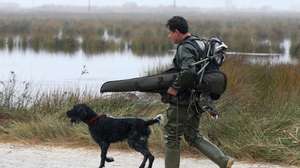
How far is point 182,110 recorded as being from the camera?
738cm

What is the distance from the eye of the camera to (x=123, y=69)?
25953 millimetres

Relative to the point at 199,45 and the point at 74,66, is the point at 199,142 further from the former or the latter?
the point at 74,66

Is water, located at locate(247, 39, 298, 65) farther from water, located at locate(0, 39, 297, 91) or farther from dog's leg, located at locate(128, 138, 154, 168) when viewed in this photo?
dog's leg, located at locate(128, 138, 154, 168)

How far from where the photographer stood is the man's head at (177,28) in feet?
23.8

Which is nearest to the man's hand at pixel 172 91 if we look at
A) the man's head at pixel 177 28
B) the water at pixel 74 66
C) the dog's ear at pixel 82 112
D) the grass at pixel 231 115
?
the man's head at pixel 177 28

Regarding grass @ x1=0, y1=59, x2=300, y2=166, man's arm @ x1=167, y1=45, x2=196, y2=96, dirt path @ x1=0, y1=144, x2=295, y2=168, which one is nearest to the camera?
man's arm @ x1=167, y1=45, x2=196, y2=96

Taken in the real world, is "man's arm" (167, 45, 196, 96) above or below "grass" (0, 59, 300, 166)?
above

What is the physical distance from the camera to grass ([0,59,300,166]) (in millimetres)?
9875

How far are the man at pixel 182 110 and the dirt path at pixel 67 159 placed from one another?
66.9 inches

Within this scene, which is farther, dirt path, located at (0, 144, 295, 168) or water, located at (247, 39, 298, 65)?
water, located at (247, 39, 298, 65)

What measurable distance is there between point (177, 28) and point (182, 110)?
853mm

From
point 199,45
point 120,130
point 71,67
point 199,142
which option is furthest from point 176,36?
point 71,67

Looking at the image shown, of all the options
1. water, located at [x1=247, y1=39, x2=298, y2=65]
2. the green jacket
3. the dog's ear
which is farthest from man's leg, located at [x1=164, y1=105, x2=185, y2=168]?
water, located at [x1=247, y1=39, x2=298, y2=65]

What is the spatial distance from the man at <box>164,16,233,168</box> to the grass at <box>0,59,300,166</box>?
2.32m
